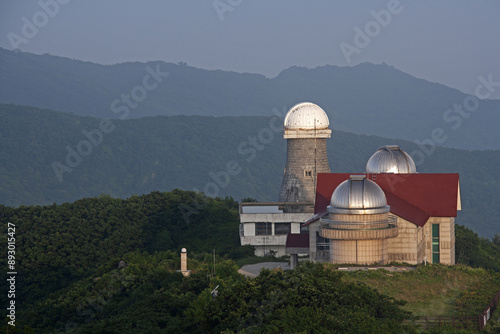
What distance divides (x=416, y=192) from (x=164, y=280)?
52.1 ft

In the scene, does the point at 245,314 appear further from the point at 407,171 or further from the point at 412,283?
the point at 407,171

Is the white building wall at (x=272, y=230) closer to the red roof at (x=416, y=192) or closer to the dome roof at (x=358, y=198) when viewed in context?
the red roof at (x=416, y=192)

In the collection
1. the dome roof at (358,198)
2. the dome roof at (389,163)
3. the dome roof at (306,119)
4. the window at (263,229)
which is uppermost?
the dome roof at (306,119)

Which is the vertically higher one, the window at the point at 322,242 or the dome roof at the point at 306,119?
the dome roof at the point at 306,119

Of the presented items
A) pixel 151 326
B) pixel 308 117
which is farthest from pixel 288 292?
pixel 308 117

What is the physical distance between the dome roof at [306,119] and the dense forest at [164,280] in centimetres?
889

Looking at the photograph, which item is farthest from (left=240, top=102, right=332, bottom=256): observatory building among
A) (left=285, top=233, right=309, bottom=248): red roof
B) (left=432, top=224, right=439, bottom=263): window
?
(left=432, top=224, right=439, bottom=263): window

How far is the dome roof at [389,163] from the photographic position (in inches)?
2140

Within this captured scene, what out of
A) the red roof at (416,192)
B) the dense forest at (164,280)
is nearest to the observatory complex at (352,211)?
the red roof at (416,192)

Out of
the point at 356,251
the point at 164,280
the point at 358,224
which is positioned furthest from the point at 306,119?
the point at 164,280

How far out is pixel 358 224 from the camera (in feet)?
148

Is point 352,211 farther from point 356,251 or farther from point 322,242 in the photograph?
point 322,242

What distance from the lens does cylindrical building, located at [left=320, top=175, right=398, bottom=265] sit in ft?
148

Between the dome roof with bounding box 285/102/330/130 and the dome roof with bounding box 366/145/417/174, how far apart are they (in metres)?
9.68
